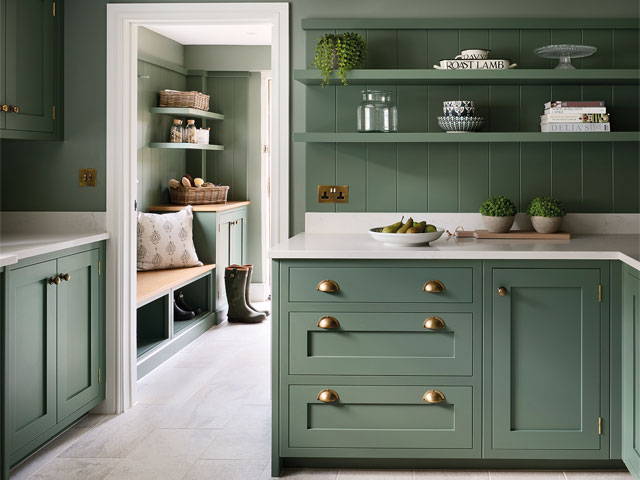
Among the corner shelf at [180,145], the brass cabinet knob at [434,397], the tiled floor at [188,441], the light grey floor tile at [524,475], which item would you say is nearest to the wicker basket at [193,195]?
the corner shelf at [180,145]

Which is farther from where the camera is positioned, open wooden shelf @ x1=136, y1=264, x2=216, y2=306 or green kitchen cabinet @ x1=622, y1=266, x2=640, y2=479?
open wooden shelf @ x1=136, y1=264, x2=216, y2=306

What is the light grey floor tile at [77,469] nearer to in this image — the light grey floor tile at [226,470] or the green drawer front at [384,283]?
the light grey floor tile at [226,470]

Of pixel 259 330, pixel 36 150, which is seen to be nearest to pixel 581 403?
pixel 36 150

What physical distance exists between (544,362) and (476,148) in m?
1.15

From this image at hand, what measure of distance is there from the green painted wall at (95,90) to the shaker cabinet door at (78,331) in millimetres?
443

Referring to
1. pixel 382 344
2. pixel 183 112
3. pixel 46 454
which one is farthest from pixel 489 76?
pixel 183 112

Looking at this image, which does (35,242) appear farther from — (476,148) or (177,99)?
(177,99)

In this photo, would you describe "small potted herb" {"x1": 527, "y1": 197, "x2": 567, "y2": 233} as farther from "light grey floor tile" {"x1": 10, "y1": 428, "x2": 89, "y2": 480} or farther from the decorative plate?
"light grey floor tile" {"x1": 10, "y1": 428, "x2": 89, "y2": 480}

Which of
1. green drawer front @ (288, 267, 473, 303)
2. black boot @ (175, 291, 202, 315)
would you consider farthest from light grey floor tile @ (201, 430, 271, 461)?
black boot @ (175, 291, 202, 315)

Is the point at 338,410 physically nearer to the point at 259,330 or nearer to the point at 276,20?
the point at 276,20

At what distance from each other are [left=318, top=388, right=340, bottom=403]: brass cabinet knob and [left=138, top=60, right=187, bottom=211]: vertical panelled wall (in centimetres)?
314

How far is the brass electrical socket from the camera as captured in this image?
3.56 metres

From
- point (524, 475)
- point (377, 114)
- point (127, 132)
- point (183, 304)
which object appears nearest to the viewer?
point (524, 475)

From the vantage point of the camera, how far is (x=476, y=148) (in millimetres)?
3520
